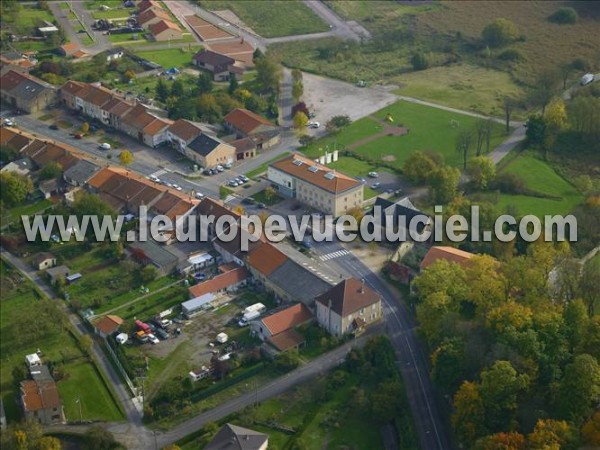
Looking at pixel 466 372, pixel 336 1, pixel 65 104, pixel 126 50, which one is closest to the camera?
pixel 466 372

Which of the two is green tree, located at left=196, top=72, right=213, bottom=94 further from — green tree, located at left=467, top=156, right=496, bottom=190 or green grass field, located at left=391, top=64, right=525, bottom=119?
green tree, located at left=467, top=156, right=496, bottom=190

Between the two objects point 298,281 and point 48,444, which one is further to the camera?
point 298,281

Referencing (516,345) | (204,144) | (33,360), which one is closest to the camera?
(516,345)

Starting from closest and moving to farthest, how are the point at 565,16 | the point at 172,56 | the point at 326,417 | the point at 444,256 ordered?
the point at 326,417, the point at 444,256, the point at 172,56, the point at 565,16

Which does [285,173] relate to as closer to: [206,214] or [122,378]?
[206,214]

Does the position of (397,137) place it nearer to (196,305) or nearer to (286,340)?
(196,305)

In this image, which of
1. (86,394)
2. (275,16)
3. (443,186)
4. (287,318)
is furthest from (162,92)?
(86,394)

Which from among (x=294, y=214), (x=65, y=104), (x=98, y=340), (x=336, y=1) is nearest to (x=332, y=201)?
(x=294, y=214)

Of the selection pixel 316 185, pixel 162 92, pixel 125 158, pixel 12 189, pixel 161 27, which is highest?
pixel 161 27
